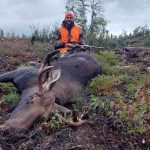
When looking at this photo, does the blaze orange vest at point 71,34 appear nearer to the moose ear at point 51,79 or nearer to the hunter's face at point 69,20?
the hunter's face at point 69,20

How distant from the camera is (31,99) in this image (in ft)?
A: 18.8

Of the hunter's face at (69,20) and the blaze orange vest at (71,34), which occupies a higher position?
the hunter's face at (69,20)

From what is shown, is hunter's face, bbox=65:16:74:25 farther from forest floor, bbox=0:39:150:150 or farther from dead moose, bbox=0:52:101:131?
forest floor, bbox=0:39:150:150

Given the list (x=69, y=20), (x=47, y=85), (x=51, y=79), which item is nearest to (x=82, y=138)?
(x=47, y=85)

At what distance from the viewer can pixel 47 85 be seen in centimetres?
601

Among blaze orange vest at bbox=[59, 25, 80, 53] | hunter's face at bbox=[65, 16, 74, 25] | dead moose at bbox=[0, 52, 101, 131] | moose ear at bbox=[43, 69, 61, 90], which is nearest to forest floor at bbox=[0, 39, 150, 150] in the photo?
dead moose at bbox=[0, 52, 101, 131]

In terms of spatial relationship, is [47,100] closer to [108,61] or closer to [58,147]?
[58,147]

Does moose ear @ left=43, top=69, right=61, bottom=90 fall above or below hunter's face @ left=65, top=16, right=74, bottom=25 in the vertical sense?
below

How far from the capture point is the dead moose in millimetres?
5504

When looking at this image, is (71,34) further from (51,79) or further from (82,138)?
(82,138)

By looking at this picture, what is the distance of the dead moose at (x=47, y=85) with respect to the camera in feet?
18.1

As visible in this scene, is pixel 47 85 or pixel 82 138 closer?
pixel 82 138

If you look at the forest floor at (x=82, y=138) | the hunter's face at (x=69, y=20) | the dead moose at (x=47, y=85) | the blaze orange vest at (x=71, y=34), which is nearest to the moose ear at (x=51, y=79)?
the dead moose at (x=47, y=85)

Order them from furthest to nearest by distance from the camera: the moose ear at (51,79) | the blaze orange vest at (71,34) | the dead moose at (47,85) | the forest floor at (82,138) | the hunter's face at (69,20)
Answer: the hunter's face at (69,20) < the blaze orange vest at (71,34) < the moose ear at (51,79) < the dead moose at (47,85) < the forest floor at (82,138)
